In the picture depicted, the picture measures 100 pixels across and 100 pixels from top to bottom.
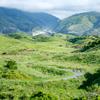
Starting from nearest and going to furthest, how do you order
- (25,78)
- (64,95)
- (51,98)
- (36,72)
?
(51,98) → (64,95) → (25,78) → (36,72)

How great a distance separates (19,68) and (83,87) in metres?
21.6

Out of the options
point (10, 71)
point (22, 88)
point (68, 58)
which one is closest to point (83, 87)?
point (22, 88)

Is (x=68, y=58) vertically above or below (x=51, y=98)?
below

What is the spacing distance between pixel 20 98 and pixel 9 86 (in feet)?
23.3

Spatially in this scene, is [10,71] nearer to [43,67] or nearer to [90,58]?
[43,67]

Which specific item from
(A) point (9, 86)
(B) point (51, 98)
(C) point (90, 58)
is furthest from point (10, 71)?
(C) point (90, 58)

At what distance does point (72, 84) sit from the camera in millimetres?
69750

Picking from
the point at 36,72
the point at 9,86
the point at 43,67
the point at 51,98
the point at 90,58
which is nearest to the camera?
the point at 51,98

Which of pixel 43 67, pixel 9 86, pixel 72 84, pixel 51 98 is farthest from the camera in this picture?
pixel 43 67

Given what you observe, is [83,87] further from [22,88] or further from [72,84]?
[22,88]

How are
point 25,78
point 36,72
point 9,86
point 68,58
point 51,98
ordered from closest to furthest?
point 51,98, point 9,86, point 25,78, point 36,72, point 68,58

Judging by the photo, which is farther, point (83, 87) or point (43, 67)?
point (43, 67)

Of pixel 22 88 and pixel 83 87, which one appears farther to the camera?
pixel 83 87

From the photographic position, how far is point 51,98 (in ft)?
182
